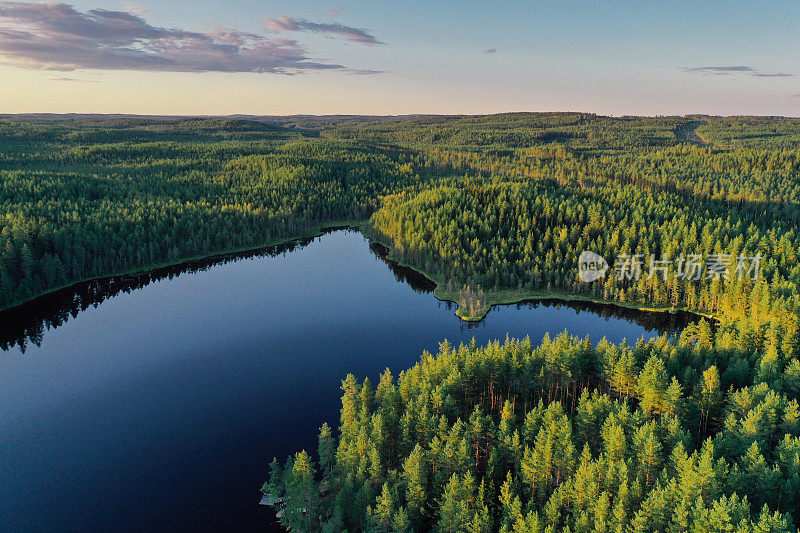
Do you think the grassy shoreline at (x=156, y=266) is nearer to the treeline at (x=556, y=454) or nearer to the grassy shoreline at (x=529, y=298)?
the grassy shoreline at (x=529, y=298)

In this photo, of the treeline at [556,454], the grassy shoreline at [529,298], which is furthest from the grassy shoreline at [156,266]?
the treeline at [556,454]

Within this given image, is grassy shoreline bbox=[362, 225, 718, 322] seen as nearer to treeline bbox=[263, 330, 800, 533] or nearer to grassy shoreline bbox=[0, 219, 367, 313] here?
treeline bbox=[263, 330, 800, 533]

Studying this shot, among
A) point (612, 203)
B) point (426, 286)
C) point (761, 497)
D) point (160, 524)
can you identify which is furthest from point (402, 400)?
point (612, 203)

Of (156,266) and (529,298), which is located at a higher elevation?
(156,266)

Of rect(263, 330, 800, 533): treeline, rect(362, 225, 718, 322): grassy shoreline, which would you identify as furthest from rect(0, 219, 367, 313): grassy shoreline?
rect(263, 330, 800, 533): treeline

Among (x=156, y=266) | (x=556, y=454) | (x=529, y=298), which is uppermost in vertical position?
(x=556, y=454)

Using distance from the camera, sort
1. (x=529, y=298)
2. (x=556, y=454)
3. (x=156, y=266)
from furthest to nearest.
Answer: (x=156, y=266)
(x=529, y=298)
(x=556, y=454)

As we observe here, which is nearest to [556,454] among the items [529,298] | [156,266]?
[529,298]

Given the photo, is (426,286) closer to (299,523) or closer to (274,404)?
(274,404)

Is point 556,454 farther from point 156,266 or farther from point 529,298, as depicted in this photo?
point 156,266
